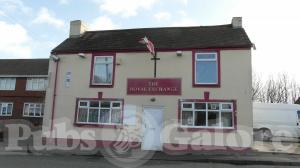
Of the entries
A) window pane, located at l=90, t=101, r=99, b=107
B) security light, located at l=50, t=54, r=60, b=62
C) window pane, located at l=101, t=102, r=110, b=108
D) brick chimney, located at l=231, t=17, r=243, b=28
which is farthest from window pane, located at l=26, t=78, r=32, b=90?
brick chimney, located at l=231, t=17, r=243, b=28

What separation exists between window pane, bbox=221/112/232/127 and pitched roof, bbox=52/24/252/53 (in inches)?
134

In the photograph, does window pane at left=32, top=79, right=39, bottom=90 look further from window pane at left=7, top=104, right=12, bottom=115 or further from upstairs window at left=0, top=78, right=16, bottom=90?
window pane at left=7, top=104, right=12, bottom=115

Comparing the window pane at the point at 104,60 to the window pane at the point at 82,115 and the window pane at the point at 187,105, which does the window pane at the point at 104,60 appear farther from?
the window pane at the point at 187,105

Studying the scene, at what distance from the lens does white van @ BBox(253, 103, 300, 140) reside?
2205 centimetres

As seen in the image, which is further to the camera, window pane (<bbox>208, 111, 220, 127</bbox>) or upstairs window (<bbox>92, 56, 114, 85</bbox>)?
upstairs window (<bbox>92, 56, 114, 85</bbox>)

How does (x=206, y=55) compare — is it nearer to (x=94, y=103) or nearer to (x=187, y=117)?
(x=187, y=117)

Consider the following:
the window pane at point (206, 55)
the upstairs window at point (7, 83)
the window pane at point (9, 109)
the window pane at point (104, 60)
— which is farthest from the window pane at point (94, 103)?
the window pane at point (9, 109)

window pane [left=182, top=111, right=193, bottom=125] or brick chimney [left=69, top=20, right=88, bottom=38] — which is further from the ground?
brick chimney [left=69, top=20, right=88, bottom=38]

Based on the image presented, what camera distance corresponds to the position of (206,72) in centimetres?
1816

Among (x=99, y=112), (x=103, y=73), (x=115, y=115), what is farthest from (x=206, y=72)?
(x=99, y=112)

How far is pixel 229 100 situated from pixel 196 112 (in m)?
1.73

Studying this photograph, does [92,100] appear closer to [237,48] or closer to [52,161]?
[52,161]

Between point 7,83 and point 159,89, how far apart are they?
85.7ft

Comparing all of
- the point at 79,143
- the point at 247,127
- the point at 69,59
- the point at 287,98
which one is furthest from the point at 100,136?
the point at 287,98
